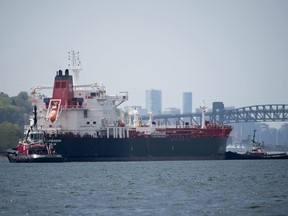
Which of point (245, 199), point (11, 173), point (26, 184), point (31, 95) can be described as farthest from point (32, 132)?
point (245, 199)

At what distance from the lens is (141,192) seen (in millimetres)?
69875

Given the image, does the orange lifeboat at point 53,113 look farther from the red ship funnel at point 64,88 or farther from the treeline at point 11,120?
the treeline at point 11,120

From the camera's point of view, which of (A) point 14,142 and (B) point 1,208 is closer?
(B) point 1,208

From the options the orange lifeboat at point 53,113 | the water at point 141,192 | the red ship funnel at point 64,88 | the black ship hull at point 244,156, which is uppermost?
the red ship funnel at point 64,88

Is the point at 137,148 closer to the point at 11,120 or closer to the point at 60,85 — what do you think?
the point at 60,85

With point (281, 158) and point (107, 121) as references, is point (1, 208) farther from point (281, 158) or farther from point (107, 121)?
point (281, 158)

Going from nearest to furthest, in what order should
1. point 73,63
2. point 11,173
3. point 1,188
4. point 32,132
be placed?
point 1,188 < point 11,173 < point 32,132 < point 73,63

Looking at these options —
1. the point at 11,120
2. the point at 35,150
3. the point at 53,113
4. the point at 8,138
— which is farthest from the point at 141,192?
the point at 11,120

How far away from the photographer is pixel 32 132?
116 metres

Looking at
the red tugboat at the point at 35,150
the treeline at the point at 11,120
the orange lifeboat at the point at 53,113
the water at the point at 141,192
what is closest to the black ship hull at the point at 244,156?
the orange lifeboat at the point at 53,113

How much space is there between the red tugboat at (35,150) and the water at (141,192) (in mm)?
12344

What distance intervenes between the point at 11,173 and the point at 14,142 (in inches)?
2382

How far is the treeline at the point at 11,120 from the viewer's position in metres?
156

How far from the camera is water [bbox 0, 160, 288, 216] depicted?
2312 inches
